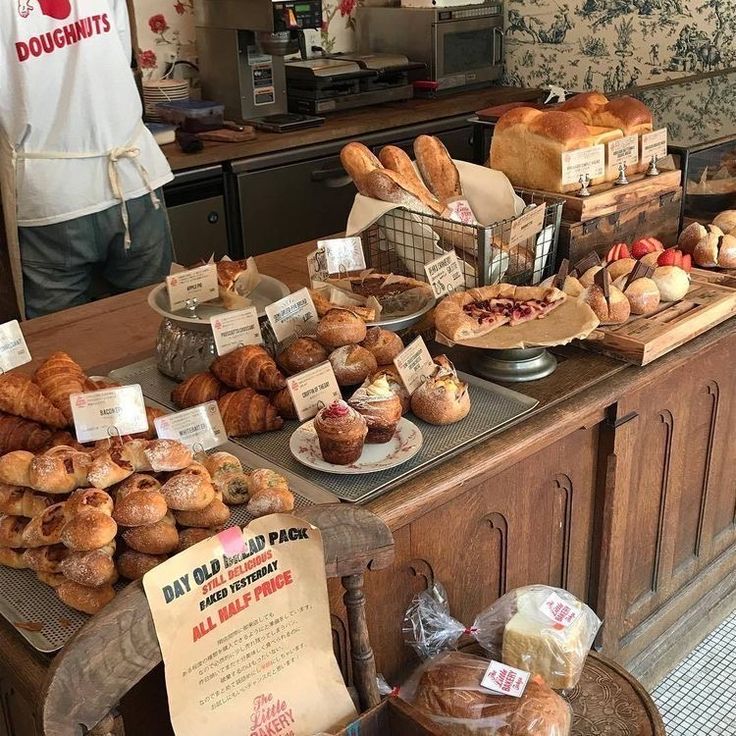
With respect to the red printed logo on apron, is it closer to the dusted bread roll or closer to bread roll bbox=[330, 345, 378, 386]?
bread roll bbox=[330, 345, 378, 386]

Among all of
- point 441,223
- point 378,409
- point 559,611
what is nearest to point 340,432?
point 378,409

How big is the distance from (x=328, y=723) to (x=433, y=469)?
413 millimetres

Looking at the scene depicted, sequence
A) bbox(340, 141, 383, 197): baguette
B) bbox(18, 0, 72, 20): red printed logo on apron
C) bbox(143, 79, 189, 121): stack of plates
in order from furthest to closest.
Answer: bbox(143, 79, 189, 121): stack of plates
bbox(18, 0, 72, 20): red printed logo on apron
bbox(340, 141, 383, 197): baguette

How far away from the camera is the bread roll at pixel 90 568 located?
1080 millimetres

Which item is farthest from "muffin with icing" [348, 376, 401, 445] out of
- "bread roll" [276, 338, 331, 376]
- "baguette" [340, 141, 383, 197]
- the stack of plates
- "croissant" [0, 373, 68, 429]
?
the stack of plates

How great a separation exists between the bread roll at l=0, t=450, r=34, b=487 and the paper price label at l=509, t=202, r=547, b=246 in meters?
1.00

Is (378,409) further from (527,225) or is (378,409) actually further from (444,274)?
(527,225)

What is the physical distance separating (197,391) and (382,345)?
13.0 inches

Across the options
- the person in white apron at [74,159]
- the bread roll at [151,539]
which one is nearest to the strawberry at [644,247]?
the bread roll at [151,539]

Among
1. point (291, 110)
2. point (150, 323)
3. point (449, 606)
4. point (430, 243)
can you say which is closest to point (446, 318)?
point (430, 243)

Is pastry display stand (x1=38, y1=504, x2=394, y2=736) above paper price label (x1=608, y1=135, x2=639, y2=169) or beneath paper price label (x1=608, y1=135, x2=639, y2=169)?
beneath

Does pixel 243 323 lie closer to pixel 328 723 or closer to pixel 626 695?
pixel 328 723

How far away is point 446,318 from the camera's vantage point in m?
1.66

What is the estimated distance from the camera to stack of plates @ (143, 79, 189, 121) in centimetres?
387
